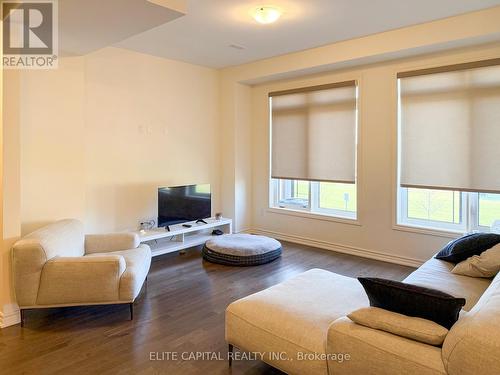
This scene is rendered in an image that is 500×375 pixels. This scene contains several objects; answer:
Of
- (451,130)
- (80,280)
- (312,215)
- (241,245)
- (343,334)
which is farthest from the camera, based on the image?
(312,215)

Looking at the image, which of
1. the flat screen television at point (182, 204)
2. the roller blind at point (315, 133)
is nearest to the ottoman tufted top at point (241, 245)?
the flat screen television at point (182, 204)

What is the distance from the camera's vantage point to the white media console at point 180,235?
4617mm

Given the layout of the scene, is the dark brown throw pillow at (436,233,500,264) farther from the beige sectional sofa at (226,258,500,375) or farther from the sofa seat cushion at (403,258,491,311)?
the beige sectional sofa at (226,258,500,375)

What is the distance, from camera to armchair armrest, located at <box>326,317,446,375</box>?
151 centimetres

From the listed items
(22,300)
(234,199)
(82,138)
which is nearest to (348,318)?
(22,300)

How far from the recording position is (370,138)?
475cm

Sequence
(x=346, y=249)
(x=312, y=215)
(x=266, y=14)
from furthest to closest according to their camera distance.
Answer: (x=312, y=215)
(x=346, y=249)
(x=266, y=14)

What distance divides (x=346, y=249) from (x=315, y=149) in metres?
1.54

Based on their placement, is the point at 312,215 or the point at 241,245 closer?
the point at 241,245

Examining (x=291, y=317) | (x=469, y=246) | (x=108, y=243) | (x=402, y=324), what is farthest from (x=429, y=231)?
(x=108, y=243)

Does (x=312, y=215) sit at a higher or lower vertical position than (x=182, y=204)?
lower

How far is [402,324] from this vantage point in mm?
1621

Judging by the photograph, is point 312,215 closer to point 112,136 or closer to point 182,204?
point 182,204

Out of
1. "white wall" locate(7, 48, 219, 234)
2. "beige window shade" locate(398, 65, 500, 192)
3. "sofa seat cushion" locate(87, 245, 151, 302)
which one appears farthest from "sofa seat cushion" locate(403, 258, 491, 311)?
"white wall" locate(7, 48, 219, 234)
